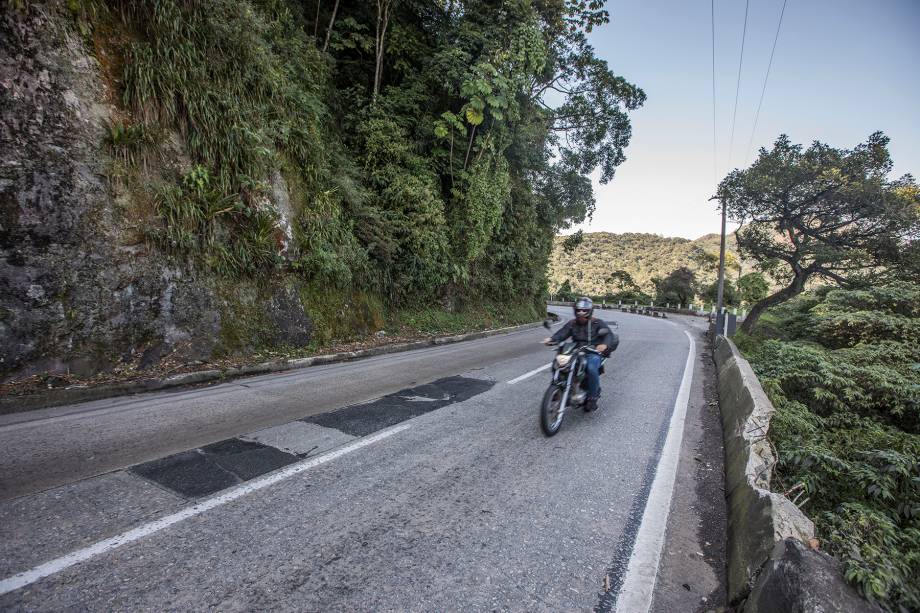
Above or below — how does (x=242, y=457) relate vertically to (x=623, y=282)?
below

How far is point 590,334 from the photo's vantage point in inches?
217

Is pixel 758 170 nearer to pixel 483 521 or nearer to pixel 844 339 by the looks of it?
pixel 844 339

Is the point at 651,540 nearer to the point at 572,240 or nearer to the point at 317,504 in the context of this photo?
the point at 317,504

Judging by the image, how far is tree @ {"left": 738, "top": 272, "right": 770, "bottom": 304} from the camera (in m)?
44.7

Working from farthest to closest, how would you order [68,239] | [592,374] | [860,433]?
1. [68,239]
2. [592,374]
3. [860,433]

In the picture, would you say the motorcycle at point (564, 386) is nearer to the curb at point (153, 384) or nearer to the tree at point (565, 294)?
the curb at point (153, 384)

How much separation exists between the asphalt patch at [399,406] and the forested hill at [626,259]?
61.1m

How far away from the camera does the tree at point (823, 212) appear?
13.7m

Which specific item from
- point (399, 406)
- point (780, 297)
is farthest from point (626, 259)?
point (399, 406)

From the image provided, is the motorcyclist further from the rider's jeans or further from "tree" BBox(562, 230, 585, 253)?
"tree" BBox(562, 230, 585, 253)

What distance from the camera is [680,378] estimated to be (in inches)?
328

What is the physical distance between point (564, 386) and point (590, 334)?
0.94 meters

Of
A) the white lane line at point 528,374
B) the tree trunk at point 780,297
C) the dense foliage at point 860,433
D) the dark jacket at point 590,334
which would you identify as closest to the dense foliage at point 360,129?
the white lane line at point 528,374

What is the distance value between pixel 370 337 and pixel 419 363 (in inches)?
96.7
